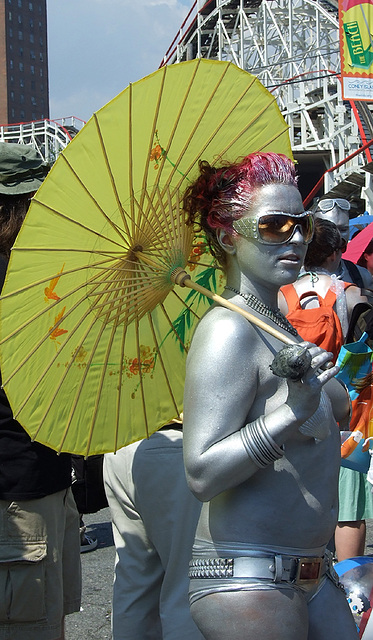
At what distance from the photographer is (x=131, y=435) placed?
2486mm

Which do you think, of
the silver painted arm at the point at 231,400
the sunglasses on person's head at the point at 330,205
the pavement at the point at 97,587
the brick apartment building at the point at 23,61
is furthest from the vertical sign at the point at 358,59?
the brick apartment building at the point at 23,61

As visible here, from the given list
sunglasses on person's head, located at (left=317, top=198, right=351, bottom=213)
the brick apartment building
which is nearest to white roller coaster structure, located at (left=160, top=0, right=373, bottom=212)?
sunglasses on person's head, located at (left=317, top=198, right=351, bottom=213)

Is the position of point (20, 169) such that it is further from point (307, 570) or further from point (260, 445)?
point (307, 570)

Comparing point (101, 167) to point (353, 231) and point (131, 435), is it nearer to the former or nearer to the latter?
point (131, 435)

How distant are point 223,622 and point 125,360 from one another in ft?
3.01

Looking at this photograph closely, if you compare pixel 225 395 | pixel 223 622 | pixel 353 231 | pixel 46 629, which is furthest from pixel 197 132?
pixel 353 231

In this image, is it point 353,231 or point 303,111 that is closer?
point 353,231

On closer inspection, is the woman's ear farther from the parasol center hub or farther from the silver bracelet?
the silver bracelet

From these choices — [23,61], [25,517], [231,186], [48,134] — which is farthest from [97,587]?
[23,61]

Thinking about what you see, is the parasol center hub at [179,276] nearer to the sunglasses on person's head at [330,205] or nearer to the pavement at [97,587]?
the pavement at [97,587]

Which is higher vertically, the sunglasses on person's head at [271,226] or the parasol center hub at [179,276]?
the sunglasses on person's head at [271,226]

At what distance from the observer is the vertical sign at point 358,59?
504 inches

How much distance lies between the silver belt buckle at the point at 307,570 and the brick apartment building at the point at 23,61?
123448 mm

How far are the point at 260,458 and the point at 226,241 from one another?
60cm
